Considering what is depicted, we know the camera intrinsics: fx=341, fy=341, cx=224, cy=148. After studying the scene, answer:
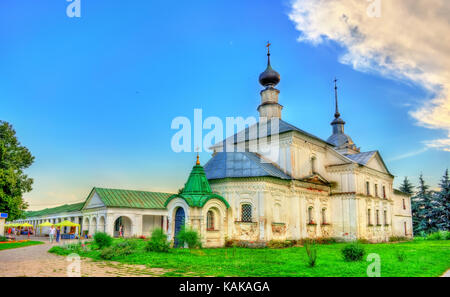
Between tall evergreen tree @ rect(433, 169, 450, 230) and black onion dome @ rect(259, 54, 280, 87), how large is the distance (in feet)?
79.9

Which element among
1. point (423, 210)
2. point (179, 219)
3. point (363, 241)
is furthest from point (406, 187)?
point (179, 219)

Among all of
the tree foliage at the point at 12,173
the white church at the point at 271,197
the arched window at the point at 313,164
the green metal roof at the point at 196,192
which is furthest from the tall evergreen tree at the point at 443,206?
the tree foliage at the point at 12,173

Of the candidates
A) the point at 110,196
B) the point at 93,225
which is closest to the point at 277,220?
the point at 110,196

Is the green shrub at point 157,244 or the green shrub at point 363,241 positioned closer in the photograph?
the green shrub at point 157,244

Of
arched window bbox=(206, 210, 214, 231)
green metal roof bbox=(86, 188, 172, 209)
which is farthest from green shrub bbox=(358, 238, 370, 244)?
green metal roof bbox=(86, 188, 172, 209)

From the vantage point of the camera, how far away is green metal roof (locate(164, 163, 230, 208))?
1919 centimetres

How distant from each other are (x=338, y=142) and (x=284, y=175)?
758 inches

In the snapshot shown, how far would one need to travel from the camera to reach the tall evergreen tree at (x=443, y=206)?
1512 inches

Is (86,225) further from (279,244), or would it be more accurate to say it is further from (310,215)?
(310,215)

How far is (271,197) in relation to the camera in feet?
71.3

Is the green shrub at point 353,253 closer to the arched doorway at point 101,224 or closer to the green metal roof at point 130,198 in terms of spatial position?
the green metal roof at point 130,198

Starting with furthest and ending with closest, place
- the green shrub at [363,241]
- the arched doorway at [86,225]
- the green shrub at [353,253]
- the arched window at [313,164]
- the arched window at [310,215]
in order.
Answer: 1. the arched doorway at [86,225]
2. the arched window at [313,164]
3. the green shrub at [363,241]
4. the arched window at [310,215]
5. the green shrub at [353,253]

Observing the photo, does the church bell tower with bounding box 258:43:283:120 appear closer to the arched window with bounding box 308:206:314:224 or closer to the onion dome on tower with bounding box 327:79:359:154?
the arched window with bounding box 308:206:314:224
